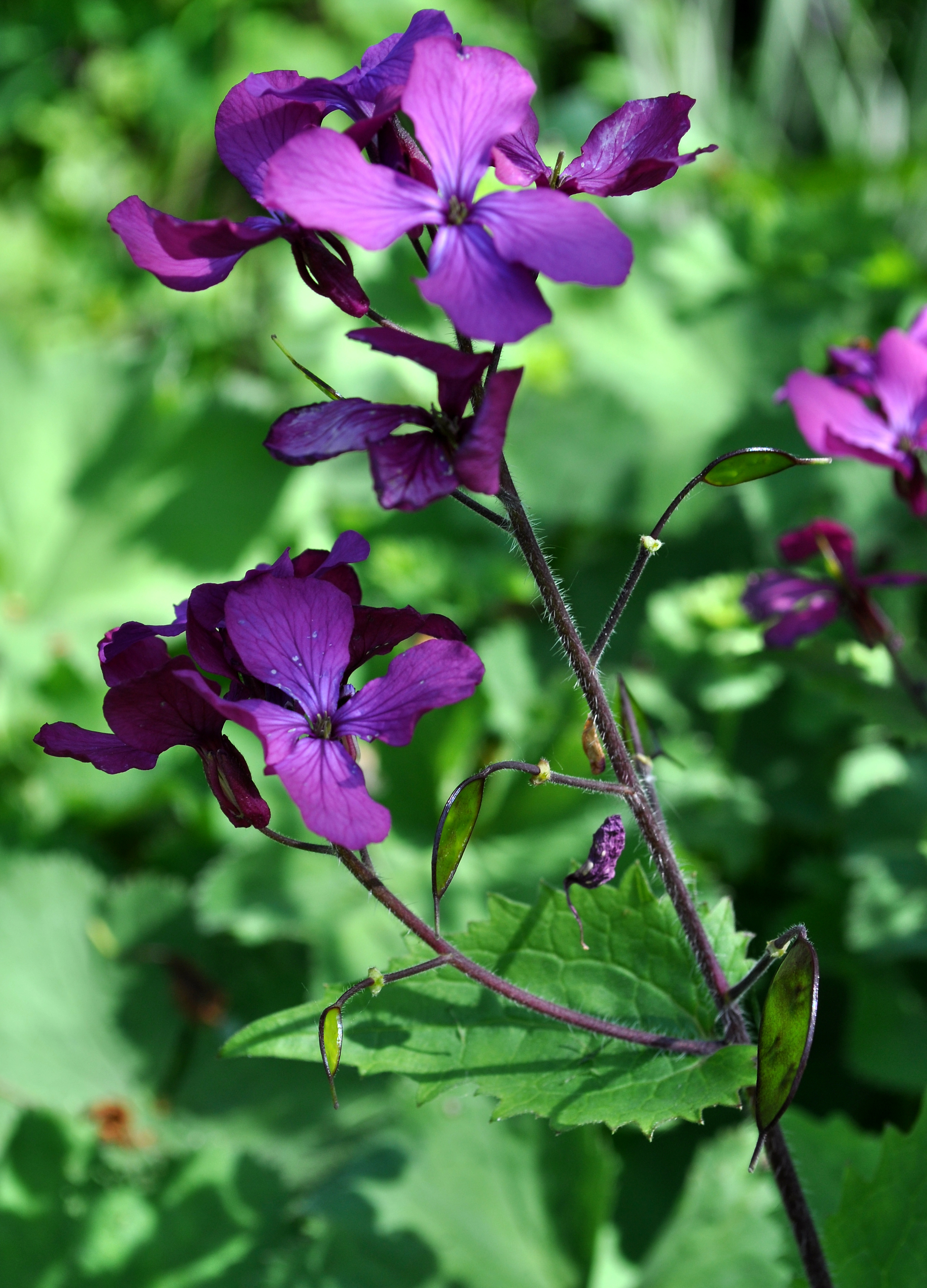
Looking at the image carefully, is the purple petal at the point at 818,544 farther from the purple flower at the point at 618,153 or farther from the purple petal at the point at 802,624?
the purple flower at the point at 618,153

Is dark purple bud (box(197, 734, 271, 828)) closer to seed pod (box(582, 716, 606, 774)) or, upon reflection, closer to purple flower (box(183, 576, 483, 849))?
purple flower (box(183, 576, 483, 849))

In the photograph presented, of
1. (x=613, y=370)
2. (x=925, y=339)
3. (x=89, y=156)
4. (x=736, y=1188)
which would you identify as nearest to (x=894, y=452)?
(x=925, y=339)

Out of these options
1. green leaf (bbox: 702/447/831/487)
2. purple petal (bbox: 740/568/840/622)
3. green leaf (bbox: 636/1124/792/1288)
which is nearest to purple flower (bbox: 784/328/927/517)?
purple petal (bbox: 740/568/840/622)

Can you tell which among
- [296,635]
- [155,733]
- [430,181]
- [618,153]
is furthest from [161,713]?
[618,153]

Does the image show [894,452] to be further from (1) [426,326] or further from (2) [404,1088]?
(1) [426,326]

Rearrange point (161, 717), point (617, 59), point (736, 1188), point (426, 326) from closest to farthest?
point (161, 717) → point (736, 1188) → point (426, 326) → point (617, 59)
